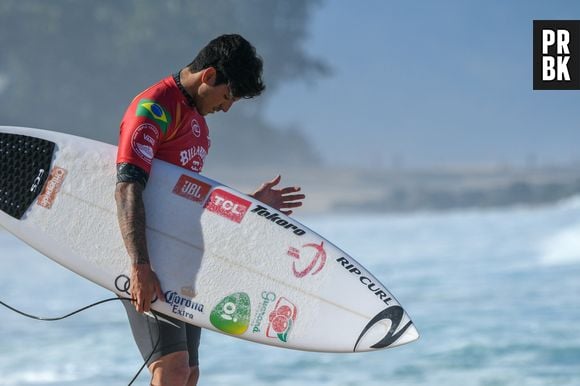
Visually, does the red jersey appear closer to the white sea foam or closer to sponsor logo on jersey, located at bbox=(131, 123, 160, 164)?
sponsor logo on jersey, located at bbox=(131, 123, 160, 164)

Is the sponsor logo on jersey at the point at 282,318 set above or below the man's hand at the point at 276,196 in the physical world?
below

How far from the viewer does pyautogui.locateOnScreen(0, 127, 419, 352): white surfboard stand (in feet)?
8.73

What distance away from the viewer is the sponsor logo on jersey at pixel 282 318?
8.91 feet

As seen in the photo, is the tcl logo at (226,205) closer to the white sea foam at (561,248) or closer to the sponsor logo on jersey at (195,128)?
the sponsor logo on jersey at (195,128)

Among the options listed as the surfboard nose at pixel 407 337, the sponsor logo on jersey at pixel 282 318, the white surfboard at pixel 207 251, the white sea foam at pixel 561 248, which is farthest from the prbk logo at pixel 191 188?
the white sea foam at pixel 561 248

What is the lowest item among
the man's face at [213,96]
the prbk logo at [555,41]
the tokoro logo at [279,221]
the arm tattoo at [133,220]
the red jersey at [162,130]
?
the arm tattoo at [133,220]

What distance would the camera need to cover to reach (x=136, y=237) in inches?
95.9

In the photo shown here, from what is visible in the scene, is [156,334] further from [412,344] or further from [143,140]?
[412,344]

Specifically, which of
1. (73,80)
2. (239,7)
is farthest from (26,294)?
(239,7)

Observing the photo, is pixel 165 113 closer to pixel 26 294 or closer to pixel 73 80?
pixel 26 294

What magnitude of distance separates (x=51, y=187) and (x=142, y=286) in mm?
502

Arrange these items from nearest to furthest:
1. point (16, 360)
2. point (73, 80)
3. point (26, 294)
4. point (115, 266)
Answer: 1. point (115, 266)
2. point (16, 360)
3. point (26, 294)
4. point (73, 80)

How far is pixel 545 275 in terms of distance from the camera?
11.5m

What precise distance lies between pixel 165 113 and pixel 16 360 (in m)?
4.58
